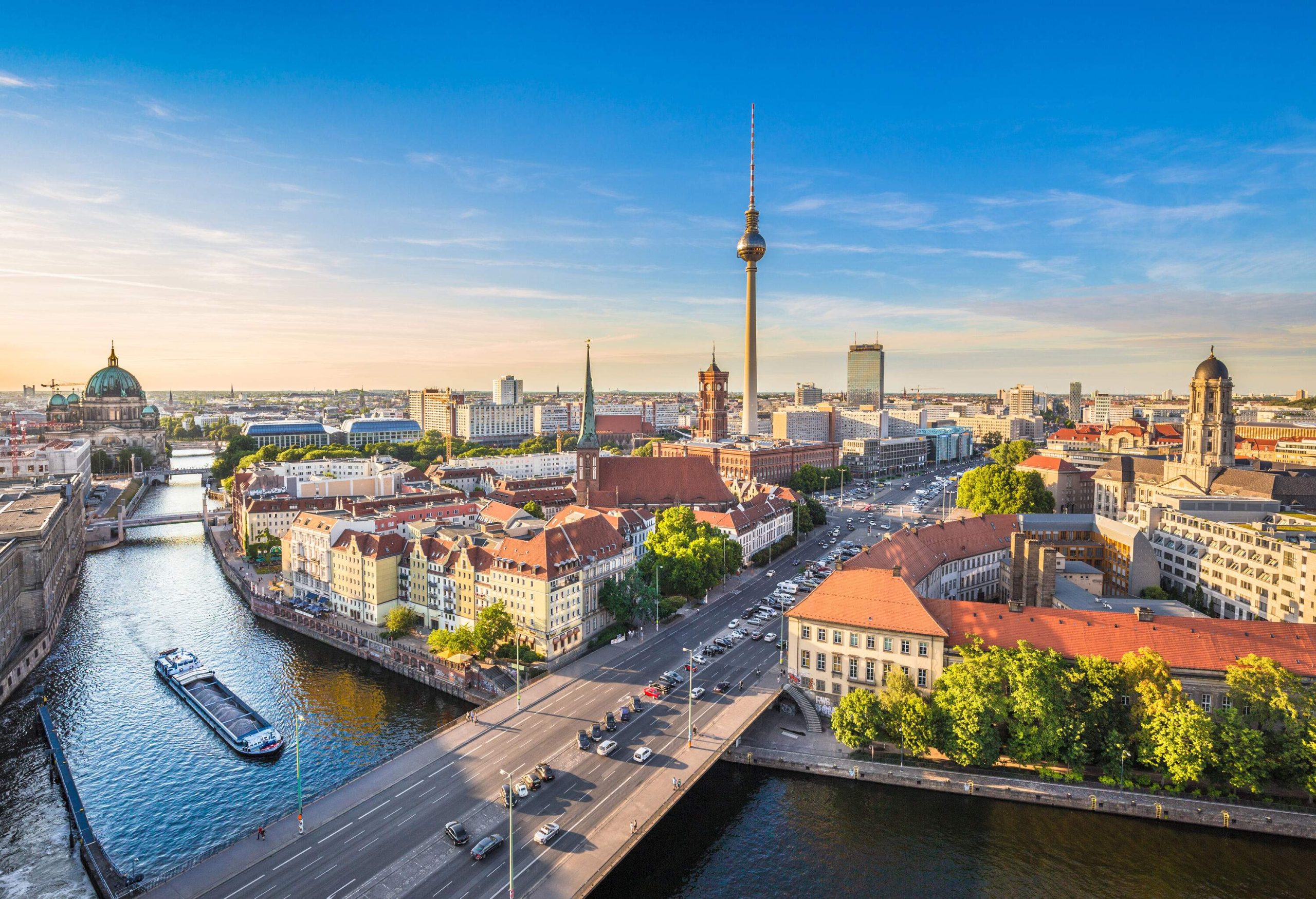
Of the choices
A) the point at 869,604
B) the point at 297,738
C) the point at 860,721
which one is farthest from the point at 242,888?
the point at 869,604

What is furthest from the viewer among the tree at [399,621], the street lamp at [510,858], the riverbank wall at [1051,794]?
the tree at [399,621]

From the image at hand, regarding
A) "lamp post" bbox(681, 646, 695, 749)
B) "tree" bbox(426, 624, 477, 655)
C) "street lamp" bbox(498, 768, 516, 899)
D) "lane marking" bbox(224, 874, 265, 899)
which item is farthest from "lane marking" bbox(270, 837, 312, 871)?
"tree" bbox(426, 624, 477, 655)

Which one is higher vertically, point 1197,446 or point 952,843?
point 1197,446

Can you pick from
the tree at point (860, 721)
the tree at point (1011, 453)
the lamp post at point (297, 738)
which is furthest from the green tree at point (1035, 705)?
the tree at point (1011, 453)

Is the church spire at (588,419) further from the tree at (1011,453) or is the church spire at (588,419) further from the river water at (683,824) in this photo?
the tree at (1011,453)

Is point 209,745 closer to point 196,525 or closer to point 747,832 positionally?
point 747,832

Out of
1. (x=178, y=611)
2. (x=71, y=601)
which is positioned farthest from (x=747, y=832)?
(x=71, y=601)

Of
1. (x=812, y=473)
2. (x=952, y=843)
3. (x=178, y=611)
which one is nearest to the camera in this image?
(x=952, y=843)
